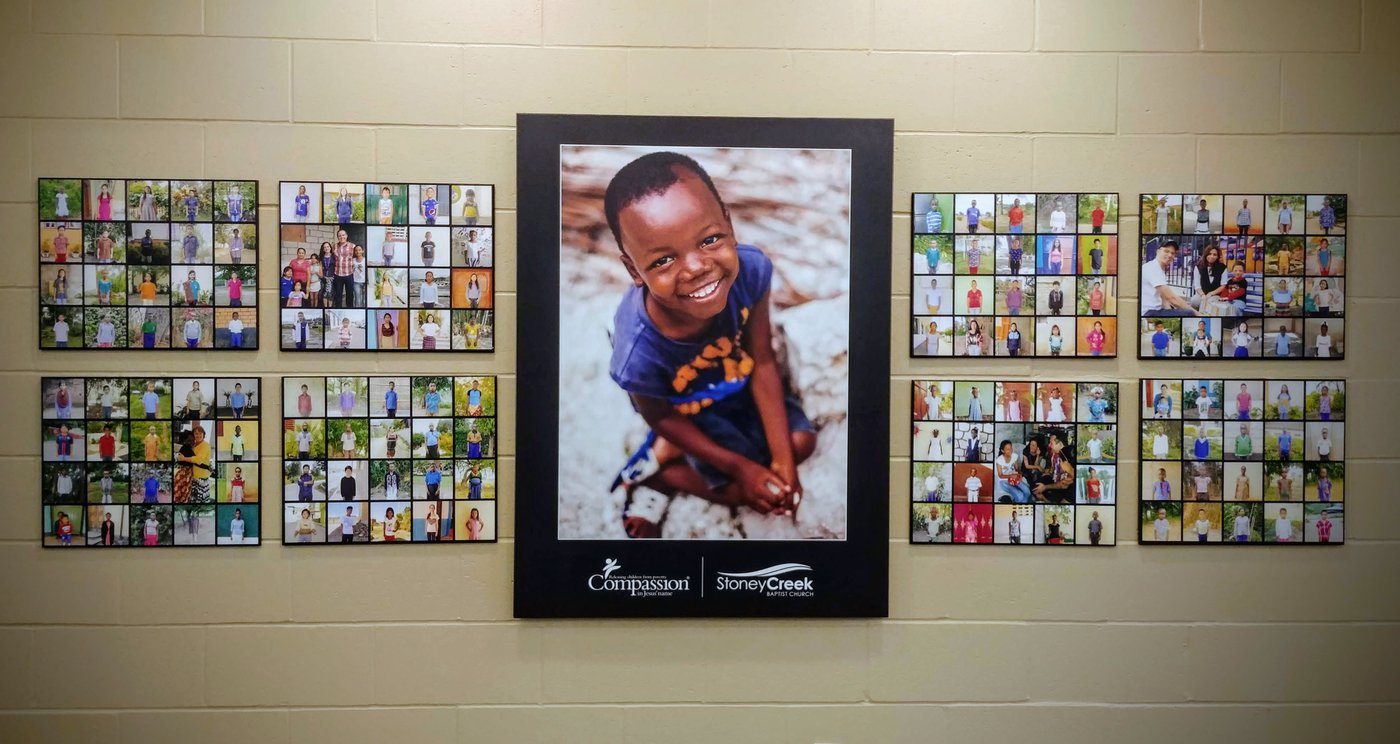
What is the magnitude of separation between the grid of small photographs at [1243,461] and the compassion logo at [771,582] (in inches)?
33.7

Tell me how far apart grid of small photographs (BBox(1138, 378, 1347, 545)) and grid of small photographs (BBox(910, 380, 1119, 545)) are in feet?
0.38

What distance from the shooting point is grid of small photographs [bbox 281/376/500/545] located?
2.15 m

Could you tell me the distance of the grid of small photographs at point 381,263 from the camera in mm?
2145

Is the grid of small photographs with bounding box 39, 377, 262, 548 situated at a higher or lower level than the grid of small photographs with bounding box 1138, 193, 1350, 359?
lower

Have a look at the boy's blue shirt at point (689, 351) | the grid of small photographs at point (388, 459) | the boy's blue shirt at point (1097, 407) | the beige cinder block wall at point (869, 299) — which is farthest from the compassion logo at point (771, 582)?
the boy's blue shirt at point (1097, 407)

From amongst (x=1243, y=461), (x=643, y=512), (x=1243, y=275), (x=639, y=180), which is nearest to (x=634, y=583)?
(x=643, y=512)

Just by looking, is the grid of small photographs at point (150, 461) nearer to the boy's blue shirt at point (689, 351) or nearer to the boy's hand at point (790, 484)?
the boy's blue shirt at point (689, 351)

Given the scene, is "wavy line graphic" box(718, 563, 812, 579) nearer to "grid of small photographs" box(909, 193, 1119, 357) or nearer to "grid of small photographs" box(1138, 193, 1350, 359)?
"grid of small photographs" box(909, 193, 1119, 357)

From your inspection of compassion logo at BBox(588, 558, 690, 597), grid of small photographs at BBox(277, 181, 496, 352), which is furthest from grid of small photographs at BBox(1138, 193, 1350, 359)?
grid of small photographs at BBox(277, 181, 496, 352)

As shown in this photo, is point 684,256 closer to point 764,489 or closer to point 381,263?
point 764,489

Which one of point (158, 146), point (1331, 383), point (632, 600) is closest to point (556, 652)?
point (632, 600)

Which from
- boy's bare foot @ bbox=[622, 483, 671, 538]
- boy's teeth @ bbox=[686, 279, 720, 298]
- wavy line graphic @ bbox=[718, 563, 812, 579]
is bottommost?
wavy line graphic @ bbox=[718, 563, 812, 579]

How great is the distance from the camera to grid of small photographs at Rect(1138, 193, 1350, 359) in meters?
2.20

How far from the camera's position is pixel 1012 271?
2.20m
